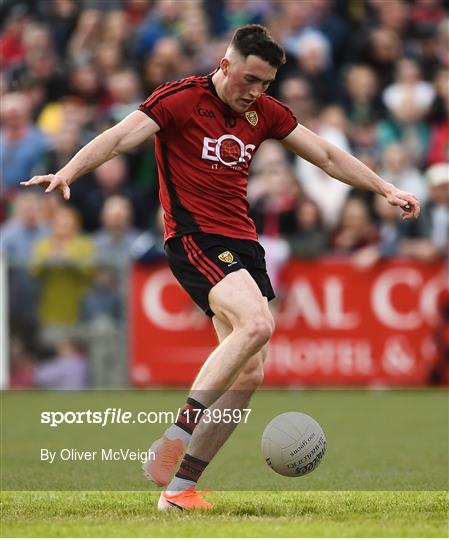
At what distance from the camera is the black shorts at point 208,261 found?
22.7 ft

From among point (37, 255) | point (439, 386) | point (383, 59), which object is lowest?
point (439, 386)

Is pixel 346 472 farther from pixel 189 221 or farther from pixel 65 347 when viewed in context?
pixel 65 347

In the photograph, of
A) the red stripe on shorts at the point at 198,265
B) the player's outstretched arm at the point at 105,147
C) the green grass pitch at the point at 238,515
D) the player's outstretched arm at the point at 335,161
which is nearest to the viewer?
the green grass pitch at the point at 238,515

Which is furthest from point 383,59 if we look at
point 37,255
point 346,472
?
point 346,472

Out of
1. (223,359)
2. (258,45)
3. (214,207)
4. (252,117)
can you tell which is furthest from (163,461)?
(258,45)

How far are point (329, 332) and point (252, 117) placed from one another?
7.96 meters

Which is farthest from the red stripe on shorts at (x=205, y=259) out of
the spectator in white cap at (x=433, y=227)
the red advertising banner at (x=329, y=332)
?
the spectator in white cap at (x=433, y=227)

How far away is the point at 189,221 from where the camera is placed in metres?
7.11

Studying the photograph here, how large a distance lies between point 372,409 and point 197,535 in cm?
739

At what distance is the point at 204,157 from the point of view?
7094mm

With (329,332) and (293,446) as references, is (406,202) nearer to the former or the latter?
(293,446)

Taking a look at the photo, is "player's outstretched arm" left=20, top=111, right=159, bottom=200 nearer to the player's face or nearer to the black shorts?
the player's face

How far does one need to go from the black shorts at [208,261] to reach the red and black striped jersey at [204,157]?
5cm

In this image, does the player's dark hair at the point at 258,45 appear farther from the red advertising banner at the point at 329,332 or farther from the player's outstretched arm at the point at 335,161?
the red advertising banner at the point at 329,332
